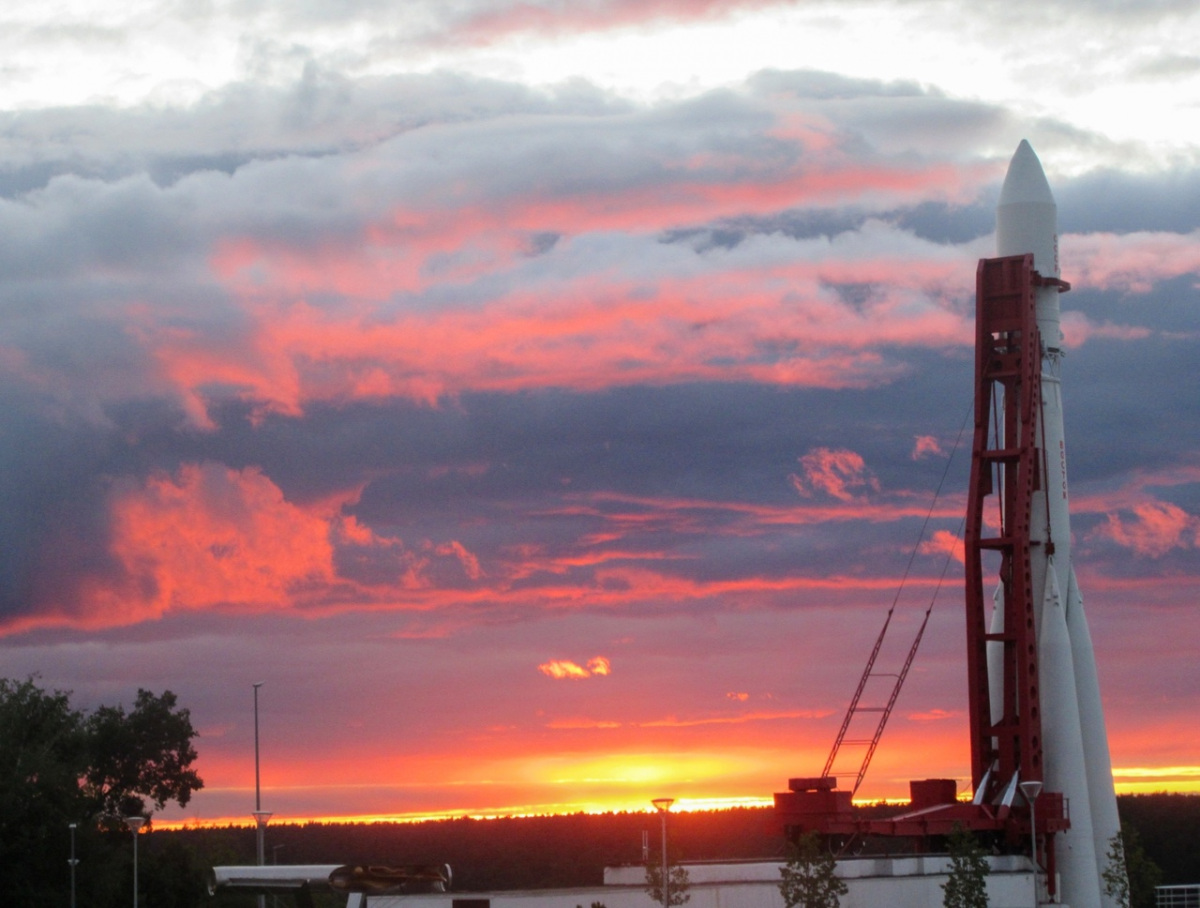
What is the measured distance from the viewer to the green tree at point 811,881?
207ft

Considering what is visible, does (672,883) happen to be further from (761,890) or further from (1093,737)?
(1093,737)

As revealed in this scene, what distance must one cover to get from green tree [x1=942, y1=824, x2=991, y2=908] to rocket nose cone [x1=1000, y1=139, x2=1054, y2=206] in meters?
30.1

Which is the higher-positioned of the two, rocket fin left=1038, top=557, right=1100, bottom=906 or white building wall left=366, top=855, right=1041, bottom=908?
rocket fin left=1038, top=557, right=1100, bottom=906

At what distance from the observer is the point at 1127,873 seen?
73125 millimetres

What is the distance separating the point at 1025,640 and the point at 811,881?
15385mm

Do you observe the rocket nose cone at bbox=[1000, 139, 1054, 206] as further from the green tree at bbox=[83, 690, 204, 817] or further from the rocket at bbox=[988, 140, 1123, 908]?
the green tree at bbox=[83, 690, 204, 817]

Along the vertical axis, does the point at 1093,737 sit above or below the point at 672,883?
above

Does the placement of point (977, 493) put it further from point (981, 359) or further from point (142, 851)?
point (142, 851)

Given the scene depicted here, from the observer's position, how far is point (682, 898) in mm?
62469

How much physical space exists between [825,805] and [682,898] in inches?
410

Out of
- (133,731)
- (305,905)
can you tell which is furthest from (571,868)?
(305,905)

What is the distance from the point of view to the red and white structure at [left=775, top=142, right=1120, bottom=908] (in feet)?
227

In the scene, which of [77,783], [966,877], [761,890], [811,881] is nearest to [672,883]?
[761,890]

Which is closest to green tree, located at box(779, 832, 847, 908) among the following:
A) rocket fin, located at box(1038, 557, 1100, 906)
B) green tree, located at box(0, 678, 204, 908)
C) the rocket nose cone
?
rocket fin, located at box(1038, 557, 1100, 906)
